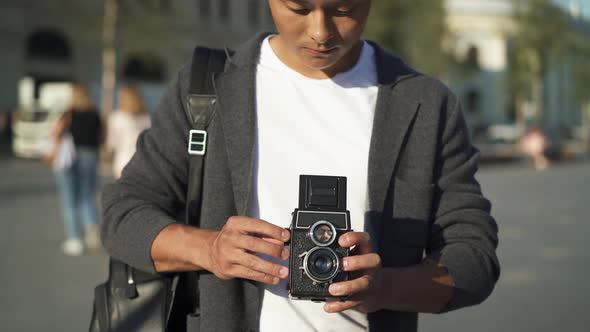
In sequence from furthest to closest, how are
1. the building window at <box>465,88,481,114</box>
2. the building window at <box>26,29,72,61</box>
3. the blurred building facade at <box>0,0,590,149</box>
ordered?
the building window at <box>465,88,481,114</box>
the building window at <box>26,29,72,61</box>
the blurred building facade at <box>0,0,590,149</box>

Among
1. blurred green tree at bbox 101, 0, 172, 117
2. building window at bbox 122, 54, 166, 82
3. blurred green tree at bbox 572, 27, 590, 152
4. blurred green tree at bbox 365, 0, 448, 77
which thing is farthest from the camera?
blurred green tree at bbox 572, 27, 590, 152

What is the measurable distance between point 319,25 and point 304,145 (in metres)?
0.34

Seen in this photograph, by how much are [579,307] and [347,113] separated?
4927 mm

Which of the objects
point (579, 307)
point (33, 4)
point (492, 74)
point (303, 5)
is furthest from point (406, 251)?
point (492, 74)

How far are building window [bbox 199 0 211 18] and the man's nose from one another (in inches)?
1526

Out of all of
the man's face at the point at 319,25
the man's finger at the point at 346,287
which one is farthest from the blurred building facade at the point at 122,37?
the man's finger at the point at 346,287

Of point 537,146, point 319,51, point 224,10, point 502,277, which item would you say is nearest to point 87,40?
point 224,10

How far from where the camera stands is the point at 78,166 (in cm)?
883

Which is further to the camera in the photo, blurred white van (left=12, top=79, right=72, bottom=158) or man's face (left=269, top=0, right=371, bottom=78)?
blurred white van (left=12, top=79, right=72, bottom=158)

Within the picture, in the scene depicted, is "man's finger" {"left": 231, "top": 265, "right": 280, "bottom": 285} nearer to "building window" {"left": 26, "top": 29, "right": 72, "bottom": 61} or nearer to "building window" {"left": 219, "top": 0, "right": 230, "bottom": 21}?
"building window" {"left": 26, "top": 29, "right": 72, "bottom": 61}

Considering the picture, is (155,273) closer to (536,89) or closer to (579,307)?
(579,307)

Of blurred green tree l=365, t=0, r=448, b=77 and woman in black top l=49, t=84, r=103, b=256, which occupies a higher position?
blurred green tree l=365, t=0, r=448, b=77

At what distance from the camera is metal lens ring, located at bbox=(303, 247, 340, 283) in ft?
4.63

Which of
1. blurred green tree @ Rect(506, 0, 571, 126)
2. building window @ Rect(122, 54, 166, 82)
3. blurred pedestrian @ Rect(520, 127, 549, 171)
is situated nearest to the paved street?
blurred pedestrian @ Rect(520, 127, 549, 171)
